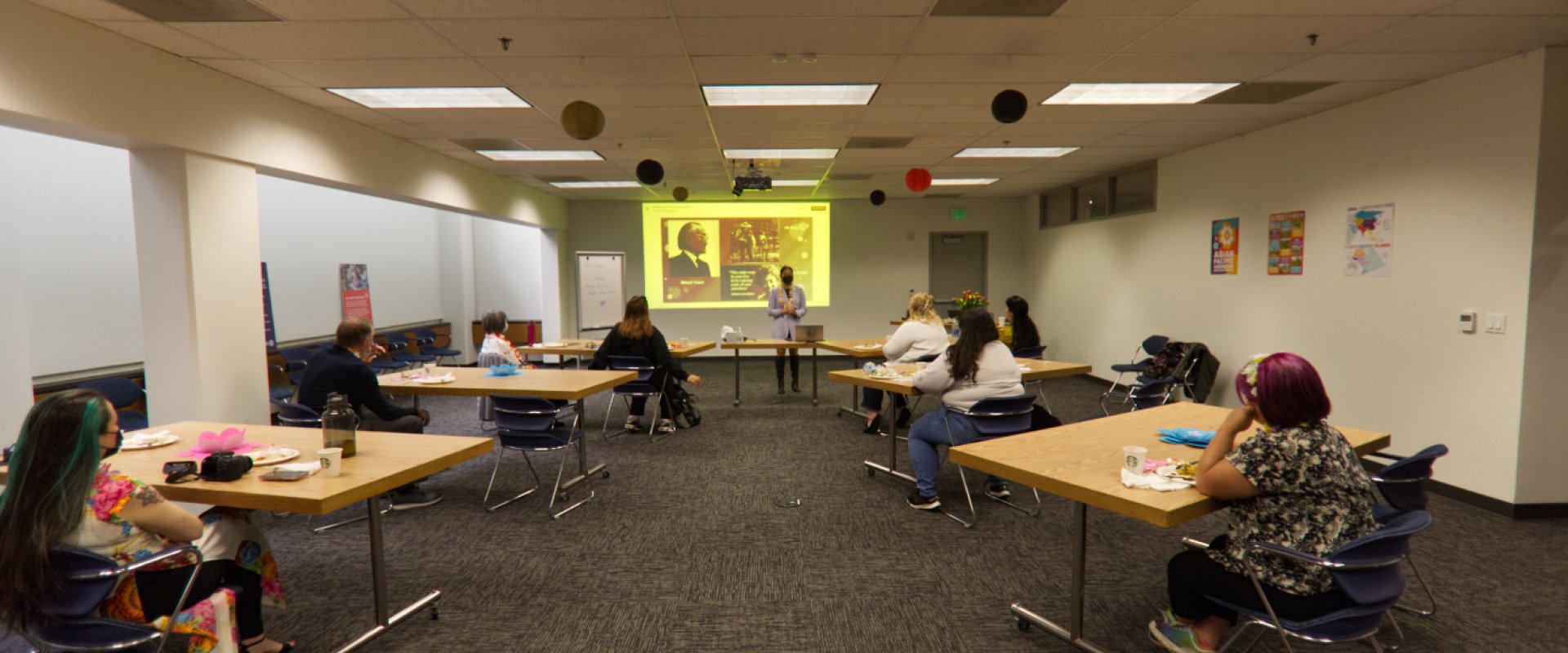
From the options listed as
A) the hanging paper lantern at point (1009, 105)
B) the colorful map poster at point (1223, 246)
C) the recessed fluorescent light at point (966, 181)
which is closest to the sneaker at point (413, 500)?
the hanging paper lantern at point (1009, 105)

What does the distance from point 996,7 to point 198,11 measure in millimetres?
3769

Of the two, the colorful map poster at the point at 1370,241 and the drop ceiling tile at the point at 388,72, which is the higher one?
the drop ceiling tile at the point at 388,72

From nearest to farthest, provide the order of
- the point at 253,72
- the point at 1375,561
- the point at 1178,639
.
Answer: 1. the point at 1375,561
2. the point at 1178,639
3. the point at 253,72

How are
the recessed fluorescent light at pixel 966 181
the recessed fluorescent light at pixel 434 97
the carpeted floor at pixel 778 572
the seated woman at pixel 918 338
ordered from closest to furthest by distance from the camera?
the carpeted floor at pixel 778 572 < the recessed fluorescent light at pixel 434 97 < the seated woman at pixel 918 338 < the recessed fluorescent light at pixel 966 181

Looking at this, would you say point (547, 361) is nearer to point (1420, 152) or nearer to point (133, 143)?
point (133, 143)

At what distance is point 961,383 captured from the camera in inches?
158

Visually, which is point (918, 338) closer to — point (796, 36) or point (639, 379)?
A: point (639, 379)

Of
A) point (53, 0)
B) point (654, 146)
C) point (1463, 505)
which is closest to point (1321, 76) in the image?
A: point (1463, 505)

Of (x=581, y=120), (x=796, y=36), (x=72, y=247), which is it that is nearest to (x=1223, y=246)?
(x=796, y=36)

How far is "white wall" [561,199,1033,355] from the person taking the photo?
36.4 ft

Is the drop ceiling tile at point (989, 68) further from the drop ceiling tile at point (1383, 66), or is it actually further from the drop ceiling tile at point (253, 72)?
the drop ceiling tile at point (253, 72)

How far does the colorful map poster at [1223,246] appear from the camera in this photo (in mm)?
6203

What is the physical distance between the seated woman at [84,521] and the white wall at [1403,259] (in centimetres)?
Result: 628

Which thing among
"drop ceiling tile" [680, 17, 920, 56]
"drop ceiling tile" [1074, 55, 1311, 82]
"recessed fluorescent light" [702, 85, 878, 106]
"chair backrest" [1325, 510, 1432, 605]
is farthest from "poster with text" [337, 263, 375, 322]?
"chair backrest" [1325, 510, 1432, 605]
